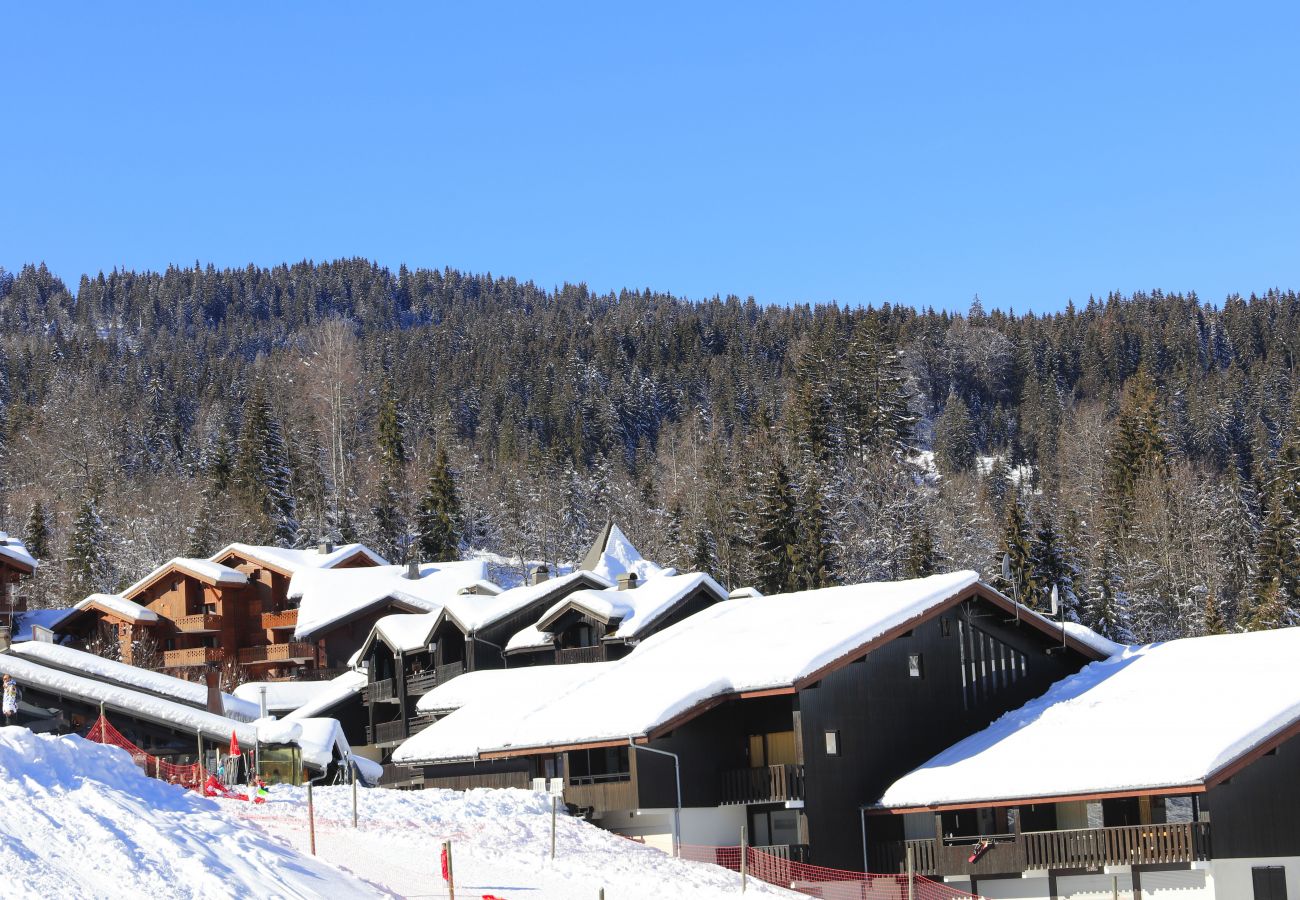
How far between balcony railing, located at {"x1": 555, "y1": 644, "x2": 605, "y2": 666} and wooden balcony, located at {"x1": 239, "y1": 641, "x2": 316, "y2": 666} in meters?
24.0

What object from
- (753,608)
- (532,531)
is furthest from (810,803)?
(532,531)

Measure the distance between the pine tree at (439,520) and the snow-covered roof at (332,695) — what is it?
27863mm

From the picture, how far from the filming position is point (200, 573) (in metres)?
68.2

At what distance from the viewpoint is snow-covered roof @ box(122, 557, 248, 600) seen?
68312 mm

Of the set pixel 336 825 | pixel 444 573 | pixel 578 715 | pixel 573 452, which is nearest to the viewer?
pixel 336 825

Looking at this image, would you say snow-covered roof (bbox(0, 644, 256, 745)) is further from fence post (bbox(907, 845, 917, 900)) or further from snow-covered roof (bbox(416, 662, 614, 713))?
fence post (bbox(907, 845, 917, 900))

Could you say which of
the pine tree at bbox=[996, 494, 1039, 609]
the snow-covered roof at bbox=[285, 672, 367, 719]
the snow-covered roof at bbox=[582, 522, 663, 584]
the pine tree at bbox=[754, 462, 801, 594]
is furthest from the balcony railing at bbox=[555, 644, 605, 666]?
the pine tree at bbox=[996, 494, 1039, 609]

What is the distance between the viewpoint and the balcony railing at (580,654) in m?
46.5

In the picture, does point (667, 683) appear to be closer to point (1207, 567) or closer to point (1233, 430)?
point (1207, 567)

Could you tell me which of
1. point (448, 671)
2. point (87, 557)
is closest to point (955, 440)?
point (87, 557)

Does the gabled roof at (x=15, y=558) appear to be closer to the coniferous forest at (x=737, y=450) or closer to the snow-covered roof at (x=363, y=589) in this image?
the snow-covered roof at (x=363, y=589)

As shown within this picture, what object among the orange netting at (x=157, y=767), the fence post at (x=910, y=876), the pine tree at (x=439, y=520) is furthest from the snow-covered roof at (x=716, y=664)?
the pine tree at (x=439, y=520)

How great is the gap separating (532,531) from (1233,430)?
58.5m

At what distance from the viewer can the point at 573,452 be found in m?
133
